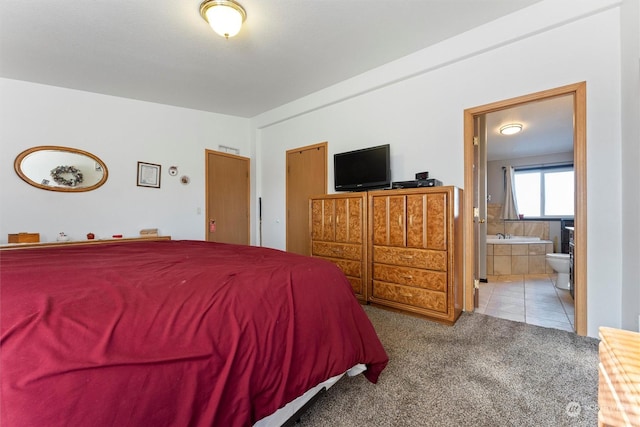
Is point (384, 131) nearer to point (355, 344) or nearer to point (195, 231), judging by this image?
point (355, 344)

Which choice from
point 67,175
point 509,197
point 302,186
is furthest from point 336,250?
Answer: point 509,197

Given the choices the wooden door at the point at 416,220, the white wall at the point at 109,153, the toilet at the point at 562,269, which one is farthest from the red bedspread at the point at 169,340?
the toilet at the point at 562,269

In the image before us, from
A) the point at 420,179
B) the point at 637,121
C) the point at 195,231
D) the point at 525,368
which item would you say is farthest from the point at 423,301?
the point at 195,231

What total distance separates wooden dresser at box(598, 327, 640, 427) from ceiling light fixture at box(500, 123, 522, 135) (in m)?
4.96

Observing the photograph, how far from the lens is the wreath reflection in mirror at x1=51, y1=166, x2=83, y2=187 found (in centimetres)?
326

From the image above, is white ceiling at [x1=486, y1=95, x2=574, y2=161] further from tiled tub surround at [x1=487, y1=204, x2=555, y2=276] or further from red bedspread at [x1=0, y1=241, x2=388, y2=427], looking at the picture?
red bedspread at [x1=0, y1=241, x2=388, y2=427]

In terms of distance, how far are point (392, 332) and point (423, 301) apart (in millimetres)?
484

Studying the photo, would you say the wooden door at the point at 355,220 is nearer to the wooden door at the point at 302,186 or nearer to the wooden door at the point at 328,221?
the wooden door at the point at 328,221

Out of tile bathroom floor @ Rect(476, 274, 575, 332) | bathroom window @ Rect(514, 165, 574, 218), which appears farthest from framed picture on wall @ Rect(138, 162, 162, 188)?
bathroom window @ Rect(514, 165, 574, 218)

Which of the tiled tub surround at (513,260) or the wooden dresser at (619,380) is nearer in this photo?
the wooden dresser at (619,380)

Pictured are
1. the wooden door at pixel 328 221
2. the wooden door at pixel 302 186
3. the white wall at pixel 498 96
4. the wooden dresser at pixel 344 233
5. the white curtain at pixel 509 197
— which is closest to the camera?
the white wall at pixel 498 96

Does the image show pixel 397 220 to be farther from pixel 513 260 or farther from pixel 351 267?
pixel 513 260

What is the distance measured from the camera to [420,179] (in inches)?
107

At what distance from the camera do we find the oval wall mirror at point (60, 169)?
10.2 ft
